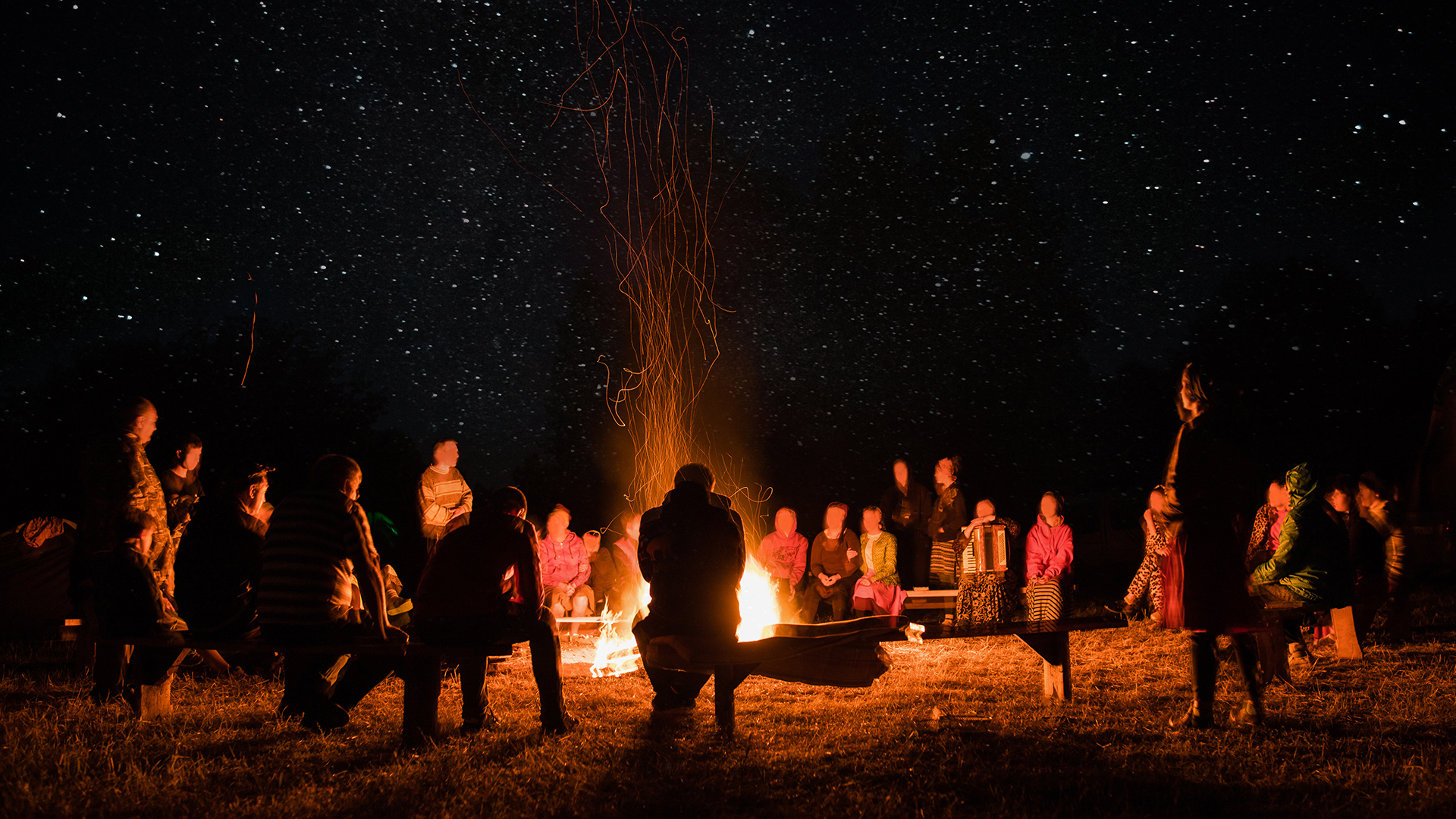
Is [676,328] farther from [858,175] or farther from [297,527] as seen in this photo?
[297,527]

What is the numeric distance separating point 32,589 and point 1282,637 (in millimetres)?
10799

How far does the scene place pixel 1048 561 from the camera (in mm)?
9305

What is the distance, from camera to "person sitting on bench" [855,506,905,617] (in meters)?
9.72

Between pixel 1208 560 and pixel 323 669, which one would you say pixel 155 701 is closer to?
pixel 323 669

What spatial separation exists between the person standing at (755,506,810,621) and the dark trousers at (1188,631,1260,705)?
5.77m

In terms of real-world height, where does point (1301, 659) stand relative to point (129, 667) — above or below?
below

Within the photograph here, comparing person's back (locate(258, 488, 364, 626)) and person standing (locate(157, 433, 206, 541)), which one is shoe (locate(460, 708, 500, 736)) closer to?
person's back (locate(258, 488, 364, 626))

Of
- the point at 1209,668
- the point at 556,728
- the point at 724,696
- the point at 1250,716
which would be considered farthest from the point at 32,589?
the point at 1250,716

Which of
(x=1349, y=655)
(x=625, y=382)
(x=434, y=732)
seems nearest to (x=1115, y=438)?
(x=625, y=382)

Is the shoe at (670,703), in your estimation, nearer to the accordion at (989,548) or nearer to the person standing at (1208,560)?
the person standing at (1208,560)

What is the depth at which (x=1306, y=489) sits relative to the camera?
6.58m

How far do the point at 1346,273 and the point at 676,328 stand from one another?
2272 cm

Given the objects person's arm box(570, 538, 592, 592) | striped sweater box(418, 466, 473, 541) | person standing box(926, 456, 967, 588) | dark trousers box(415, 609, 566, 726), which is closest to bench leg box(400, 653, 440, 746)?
dark trousers box(415, 609, 566, 726)

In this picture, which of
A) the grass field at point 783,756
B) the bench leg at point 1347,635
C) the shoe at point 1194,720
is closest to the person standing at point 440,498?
the grass field at point 783,756
